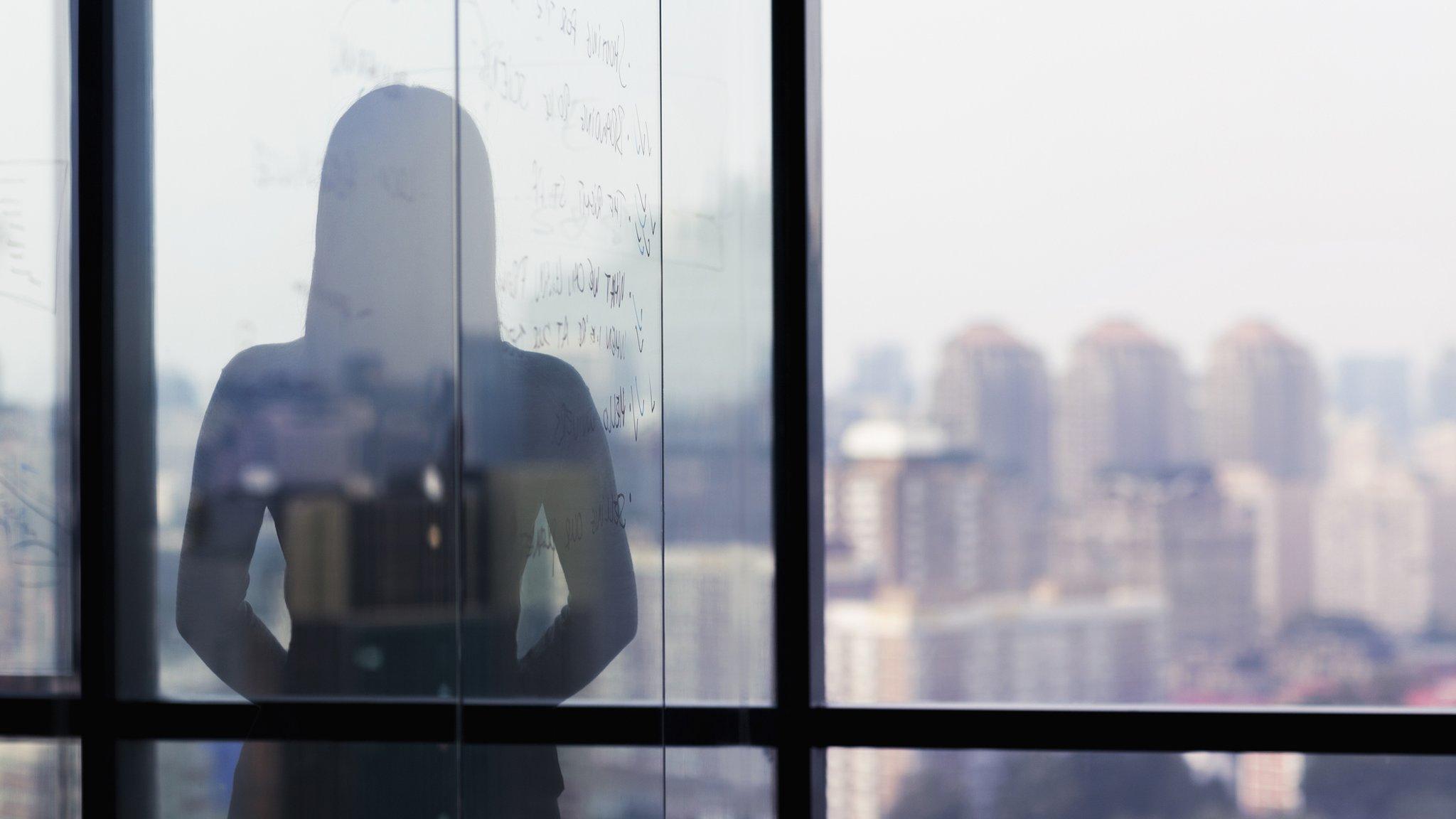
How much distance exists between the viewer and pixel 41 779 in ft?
1.50

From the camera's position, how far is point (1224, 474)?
153 cm

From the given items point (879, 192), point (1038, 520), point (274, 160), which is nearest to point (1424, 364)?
point (1038, 520)

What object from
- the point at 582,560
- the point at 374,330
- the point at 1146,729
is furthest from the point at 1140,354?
the point at 374,330

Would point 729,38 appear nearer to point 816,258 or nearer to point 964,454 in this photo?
point 816,258

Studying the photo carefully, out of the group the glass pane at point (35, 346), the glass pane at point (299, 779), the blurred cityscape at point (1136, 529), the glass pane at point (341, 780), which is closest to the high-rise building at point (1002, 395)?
the blurred cityscape at point (1136, 529)

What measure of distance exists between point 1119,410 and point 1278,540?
0.28 metres

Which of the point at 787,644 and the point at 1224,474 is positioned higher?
the point at 1224,474

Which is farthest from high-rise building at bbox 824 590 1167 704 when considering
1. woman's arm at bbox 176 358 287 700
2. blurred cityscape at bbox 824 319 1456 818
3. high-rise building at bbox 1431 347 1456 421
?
woman's arm at bbox 176 358 287 700

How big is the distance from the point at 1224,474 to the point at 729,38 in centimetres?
92

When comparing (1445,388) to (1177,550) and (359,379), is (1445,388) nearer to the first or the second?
(1177,550)

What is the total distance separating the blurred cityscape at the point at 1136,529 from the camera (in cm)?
149

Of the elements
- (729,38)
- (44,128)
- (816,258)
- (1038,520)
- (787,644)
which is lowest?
(787,644)

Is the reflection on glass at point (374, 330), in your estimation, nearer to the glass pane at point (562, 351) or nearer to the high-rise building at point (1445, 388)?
the glass pane at point (562, 351)

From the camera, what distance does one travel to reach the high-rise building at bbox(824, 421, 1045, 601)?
1562 mm
